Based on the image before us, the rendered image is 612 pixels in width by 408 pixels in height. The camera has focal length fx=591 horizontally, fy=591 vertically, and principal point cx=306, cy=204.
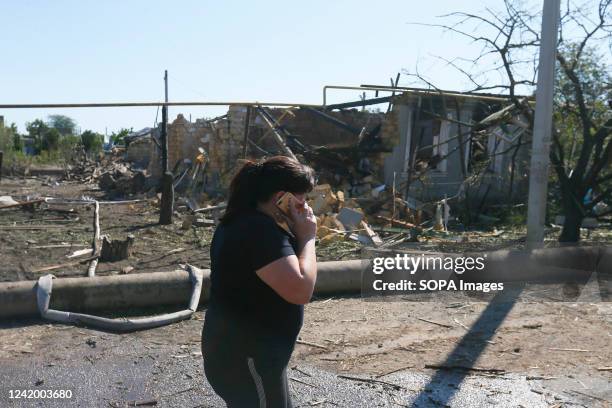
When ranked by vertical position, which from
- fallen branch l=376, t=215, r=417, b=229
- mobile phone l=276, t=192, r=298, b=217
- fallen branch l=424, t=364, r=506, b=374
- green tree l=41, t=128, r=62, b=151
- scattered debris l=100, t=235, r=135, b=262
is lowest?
fallen branch l=424, t=364, r=506, b=374

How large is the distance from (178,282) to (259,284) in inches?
144

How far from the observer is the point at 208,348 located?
2.23m

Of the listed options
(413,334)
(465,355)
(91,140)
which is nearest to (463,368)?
(465,355)

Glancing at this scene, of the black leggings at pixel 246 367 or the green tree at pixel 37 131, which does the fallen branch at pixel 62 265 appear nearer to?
the black leggings at pixel 246 367

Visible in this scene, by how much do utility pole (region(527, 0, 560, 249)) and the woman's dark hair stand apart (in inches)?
224

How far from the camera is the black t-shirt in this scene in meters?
2.08

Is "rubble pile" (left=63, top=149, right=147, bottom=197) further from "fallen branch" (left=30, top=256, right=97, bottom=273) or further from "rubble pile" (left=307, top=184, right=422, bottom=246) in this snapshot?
"fallen branch" (left=30, top=256, right=97, bottom=273)

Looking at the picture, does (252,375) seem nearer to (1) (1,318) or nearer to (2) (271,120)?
(1) (1,318)

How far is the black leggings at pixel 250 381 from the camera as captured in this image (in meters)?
2.14

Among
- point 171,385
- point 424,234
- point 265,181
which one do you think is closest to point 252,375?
point 265,181

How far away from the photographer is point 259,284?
211 cm

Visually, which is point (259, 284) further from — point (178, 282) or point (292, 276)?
point (178, 282)

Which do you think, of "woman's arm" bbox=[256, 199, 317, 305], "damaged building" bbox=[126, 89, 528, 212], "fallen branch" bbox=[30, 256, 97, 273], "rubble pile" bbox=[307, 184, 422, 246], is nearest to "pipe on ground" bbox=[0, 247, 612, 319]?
"fallen branch" bbox=[30, 256, 97, 273]

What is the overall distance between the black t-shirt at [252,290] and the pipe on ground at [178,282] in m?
3.47
